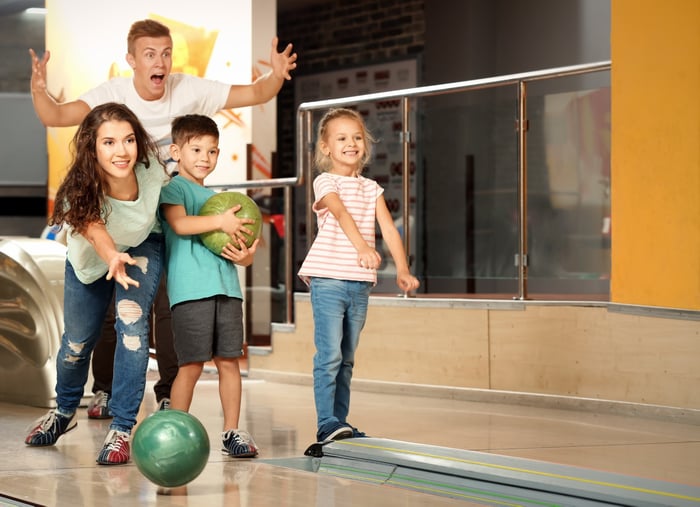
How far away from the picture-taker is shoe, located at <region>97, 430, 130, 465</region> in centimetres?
359

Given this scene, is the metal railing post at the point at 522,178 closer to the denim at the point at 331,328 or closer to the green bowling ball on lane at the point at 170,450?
the denim at the point at 331,328

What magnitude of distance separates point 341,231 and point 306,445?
0.79m

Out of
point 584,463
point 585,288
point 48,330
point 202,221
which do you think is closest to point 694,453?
point 584,463

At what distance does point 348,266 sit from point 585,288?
259 cm

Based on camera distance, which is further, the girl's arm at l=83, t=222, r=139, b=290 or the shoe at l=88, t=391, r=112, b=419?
the shoe at l=88, t=391, r=112, b=419

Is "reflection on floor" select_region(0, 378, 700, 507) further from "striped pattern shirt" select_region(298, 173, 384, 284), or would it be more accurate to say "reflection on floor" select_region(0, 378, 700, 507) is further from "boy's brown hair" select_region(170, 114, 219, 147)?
"boy's brown hair" select_region(170, 114, 219, 147)

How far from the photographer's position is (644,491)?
278 cm

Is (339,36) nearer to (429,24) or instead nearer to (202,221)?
(429,24)

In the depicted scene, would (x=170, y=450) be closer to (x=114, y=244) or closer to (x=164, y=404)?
(x=114, y=244)

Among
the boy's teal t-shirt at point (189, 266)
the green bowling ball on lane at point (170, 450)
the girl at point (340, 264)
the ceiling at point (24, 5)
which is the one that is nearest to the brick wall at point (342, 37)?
the ceiling at point (24, 5)

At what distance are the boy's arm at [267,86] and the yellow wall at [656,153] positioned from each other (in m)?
1.57

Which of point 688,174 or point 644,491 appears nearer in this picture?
point 644,491

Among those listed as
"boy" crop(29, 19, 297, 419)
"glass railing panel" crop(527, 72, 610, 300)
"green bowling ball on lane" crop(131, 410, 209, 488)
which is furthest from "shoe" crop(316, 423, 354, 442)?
"glass railing panel" crop(527, 72, 610, 300)

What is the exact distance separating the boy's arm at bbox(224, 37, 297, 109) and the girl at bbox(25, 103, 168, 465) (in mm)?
748
